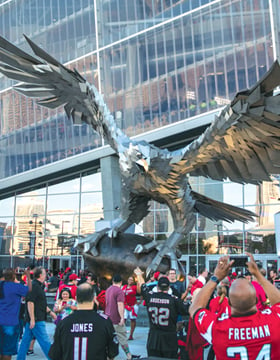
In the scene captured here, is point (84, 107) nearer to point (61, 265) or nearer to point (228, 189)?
point (228, 189)

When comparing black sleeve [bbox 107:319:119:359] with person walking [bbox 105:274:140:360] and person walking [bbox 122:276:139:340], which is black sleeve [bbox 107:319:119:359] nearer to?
person walking [bbox 105:274:140:360]

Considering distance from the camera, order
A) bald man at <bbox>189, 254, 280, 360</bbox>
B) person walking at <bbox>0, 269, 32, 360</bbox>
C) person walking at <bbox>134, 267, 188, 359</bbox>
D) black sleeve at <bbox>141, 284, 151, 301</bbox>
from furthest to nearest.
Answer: person walking at <bbox>0, 269, 32, 360</bbox> < black sleeve at <bbox>141, 284, 151, 301</bbox> < person walking at <bbox>134, 267, 188, 359</bbox> < bald man at <bbox>189, 254, 280, 360</bbox>

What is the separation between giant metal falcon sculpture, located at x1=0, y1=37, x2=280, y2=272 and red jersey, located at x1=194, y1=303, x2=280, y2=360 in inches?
229

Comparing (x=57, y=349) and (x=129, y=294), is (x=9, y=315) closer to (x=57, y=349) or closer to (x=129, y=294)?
(x=57, y=349)

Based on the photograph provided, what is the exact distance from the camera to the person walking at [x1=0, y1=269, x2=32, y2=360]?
6.07 metres

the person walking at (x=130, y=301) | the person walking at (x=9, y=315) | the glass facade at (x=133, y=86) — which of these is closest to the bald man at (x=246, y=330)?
the person walking at (x=9, y=315)

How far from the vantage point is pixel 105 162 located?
24.2m

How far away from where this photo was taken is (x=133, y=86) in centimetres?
2333

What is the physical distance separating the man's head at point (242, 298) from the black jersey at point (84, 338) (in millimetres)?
1097

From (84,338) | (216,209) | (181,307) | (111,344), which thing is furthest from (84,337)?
(216,209)

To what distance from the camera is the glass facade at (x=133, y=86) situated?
20.9 m

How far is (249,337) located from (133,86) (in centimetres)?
2144

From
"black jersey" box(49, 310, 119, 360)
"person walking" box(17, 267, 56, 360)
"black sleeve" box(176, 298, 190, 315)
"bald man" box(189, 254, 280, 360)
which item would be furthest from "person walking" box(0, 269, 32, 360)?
"bald man" box(189, 254, 280, 360)

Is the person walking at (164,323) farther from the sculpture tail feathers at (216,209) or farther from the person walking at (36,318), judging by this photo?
the sculpture tail feathers at (216,209)
